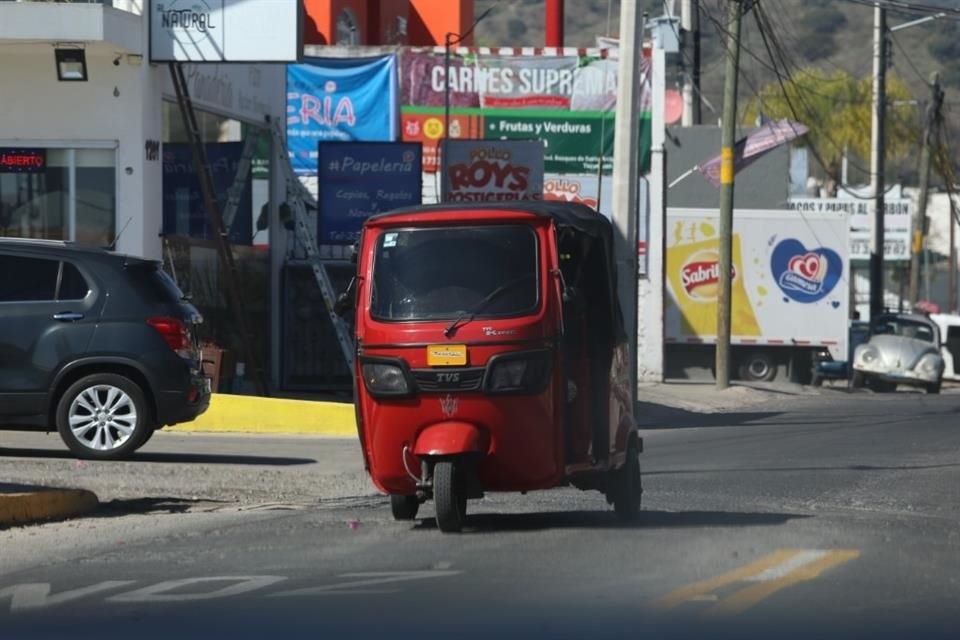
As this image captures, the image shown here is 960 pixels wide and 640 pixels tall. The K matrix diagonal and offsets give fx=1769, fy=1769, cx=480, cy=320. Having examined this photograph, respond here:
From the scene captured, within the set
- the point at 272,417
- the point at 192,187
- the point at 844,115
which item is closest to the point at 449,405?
the point at 272,417

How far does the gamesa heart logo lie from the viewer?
37938 millimetres

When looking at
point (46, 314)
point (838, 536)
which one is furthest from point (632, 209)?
point (838, 536)

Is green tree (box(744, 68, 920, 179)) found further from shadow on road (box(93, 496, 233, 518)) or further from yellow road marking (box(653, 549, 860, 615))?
yellow road marking (box(653, 549, 860, 615))

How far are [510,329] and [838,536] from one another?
8.21ft

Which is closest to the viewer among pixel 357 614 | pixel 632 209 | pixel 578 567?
pixel 357 614

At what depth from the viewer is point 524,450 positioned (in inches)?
436

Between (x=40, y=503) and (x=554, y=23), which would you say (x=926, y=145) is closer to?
(x=554, y=23)

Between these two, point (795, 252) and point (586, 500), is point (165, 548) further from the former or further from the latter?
point (795, 252)

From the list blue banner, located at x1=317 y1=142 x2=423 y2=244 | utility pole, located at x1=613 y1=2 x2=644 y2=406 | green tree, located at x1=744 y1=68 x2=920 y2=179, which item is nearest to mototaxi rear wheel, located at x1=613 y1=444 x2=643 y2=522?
utility pole, located at x1=613 y1=2 x2=644 y2=406

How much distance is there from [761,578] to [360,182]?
17.5m

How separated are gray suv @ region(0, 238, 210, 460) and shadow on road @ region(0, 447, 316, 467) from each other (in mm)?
494

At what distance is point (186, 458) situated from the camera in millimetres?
16969

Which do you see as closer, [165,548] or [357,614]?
[357,614]

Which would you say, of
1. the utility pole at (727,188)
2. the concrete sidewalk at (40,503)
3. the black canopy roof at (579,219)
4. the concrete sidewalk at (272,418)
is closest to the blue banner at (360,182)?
the concrete sidewalk at (272,418)
